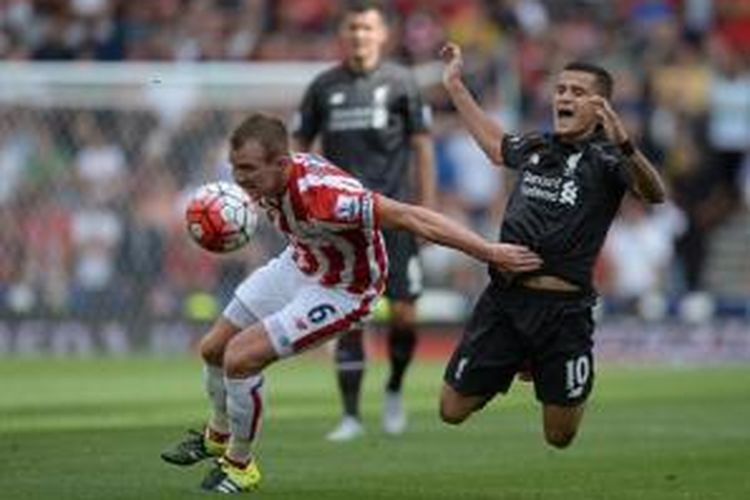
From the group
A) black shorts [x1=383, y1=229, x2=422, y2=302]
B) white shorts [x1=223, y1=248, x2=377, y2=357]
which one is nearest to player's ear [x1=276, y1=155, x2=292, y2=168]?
white shorts [x1=223, y1=248, x2=377, y2=357]

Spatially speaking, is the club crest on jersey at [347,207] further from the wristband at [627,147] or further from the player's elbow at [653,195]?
the player's elbow at [653,195]

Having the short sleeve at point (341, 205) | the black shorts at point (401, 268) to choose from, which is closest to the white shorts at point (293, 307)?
the short sleeve at point (341, 205)

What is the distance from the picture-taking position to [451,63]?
469 inches

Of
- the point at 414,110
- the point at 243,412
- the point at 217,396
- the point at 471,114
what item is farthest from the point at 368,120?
the point at 243,412

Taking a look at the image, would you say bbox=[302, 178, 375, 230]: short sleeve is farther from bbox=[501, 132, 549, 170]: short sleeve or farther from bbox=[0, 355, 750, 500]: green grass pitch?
bbox=[0, 355, 750, 500]: green grass pitch

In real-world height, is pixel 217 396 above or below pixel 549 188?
below

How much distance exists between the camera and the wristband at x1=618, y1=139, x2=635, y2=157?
11077mm

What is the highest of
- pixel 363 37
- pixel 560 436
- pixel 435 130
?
pixel 363 37

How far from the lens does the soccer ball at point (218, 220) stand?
37.4ft

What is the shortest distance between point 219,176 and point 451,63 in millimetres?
12781

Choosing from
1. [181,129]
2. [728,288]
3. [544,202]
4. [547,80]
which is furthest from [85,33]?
[544,202]

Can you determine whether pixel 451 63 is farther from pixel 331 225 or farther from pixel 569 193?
pixel 331 225

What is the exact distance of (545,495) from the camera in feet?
36.9

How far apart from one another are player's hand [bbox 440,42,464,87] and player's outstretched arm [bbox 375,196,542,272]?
1173mm
